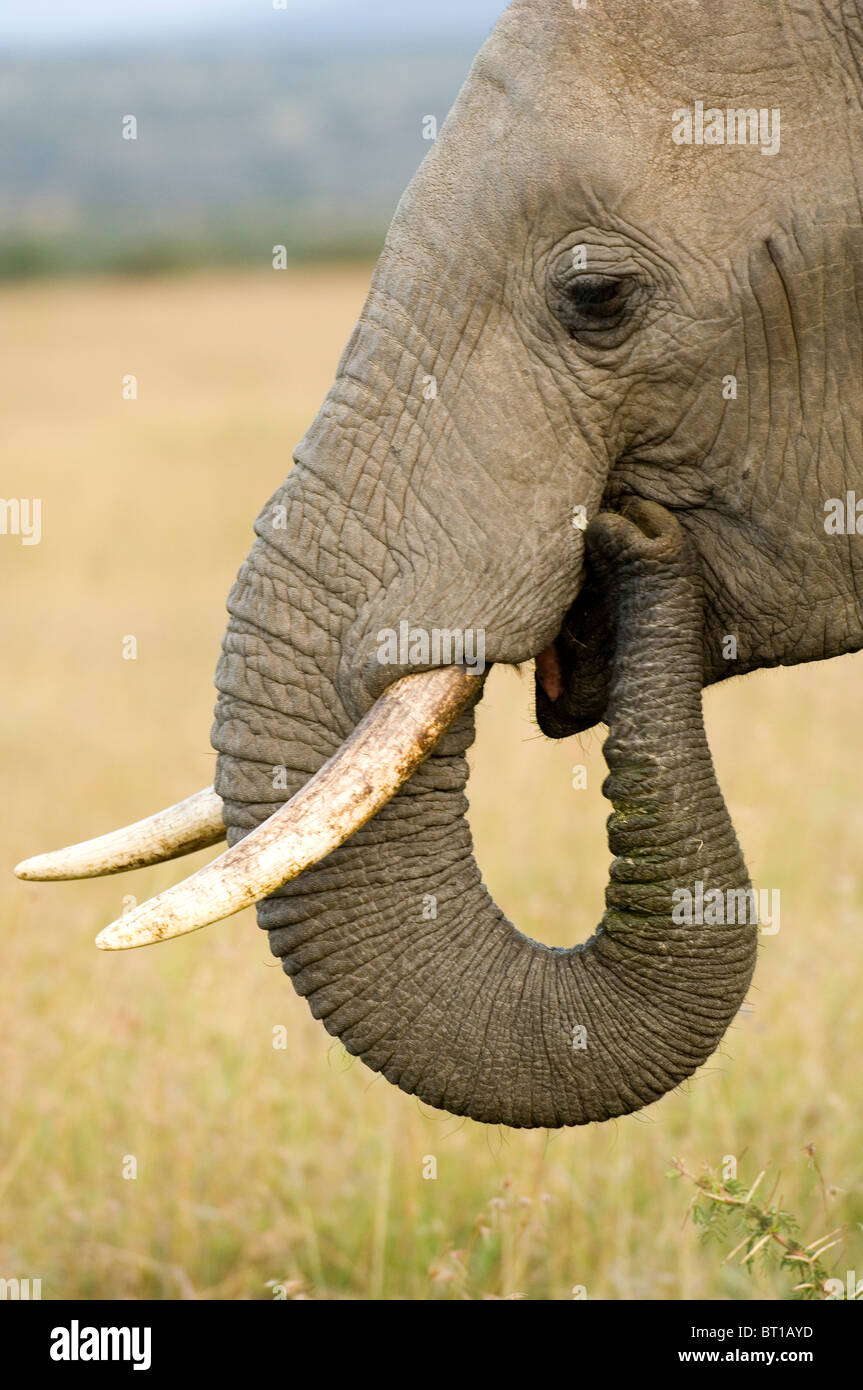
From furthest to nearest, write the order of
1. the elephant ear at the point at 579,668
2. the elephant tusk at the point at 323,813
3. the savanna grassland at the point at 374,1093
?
the savanna grassland at the point at 374,1093 → the elephant ear at the point at 579,668 → the elephant tusk at the point at 323,813

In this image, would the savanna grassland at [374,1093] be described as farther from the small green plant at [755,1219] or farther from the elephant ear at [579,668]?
the small green plant at [755,1219]

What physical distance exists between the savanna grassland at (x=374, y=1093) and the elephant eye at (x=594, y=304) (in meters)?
0.81

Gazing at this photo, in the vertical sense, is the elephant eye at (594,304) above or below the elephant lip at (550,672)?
above

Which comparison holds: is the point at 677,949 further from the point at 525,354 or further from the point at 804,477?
the point at 525,354

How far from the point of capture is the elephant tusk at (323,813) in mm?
2617

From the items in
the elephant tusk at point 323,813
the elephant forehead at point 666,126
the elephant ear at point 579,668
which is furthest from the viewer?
the elephant ear at point 579,668

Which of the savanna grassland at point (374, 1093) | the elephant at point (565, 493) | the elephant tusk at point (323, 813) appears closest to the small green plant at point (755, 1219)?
the savanna grassland at point (374, 1093)

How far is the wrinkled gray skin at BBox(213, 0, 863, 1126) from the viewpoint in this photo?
2.96 metres

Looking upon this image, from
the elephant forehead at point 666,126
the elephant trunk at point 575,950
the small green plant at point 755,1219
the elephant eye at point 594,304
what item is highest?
the elephant forehead at point 666,126

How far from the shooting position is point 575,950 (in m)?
3.09

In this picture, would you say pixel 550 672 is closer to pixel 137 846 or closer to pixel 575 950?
pixel 575 950

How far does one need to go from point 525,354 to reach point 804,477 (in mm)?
549

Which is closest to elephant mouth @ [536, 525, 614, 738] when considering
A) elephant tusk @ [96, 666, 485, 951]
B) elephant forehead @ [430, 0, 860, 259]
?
elephant tusk @ [96, 666, 485, 951]

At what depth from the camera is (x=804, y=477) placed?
10.1ft
